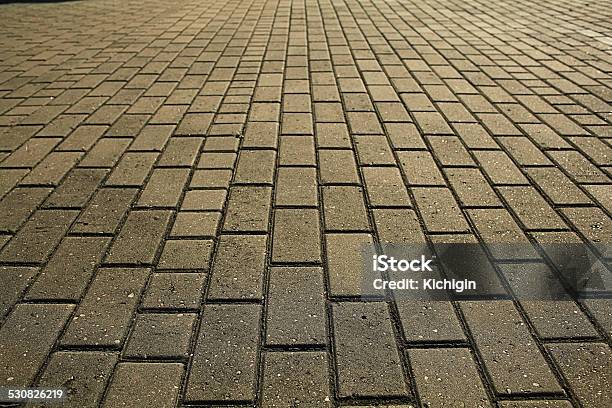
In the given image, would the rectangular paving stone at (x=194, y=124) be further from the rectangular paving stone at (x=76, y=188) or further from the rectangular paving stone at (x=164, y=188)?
the rectangular paving stone at (x=76, y=188)

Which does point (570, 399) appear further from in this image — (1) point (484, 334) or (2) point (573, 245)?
Answer: (2) point (573, 245)

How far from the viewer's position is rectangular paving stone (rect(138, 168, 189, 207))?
2967 mm

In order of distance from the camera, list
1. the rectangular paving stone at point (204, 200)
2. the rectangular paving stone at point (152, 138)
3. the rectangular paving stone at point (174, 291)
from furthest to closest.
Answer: the rectangular paving stone at point (152, 138) → the rectangular paving stone at point (204, 200) → the rectangular paving stone at point (174, 291)

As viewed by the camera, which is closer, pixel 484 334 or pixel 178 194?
pixel 484 334

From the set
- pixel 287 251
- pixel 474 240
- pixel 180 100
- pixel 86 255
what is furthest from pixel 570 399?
pixel 180 100

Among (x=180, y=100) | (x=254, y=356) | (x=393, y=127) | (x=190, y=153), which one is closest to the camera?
(x=254, y=356)

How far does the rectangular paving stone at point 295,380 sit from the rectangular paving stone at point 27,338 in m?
0.85

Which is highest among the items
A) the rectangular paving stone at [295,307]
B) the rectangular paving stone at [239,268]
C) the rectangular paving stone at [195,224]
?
the rectangular paving stone at [195,224]

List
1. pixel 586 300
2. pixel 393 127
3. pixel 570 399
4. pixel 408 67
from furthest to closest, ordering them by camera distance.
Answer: pixel 408 67 < pixel 393 127 < pixel 586 300 < pixel 570 399

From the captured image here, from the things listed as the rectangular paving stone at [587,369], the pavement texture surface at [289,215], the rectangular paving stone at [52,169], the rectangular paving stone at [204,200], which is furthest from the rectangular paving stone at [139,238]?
the rectangular paving stone at [587,369]

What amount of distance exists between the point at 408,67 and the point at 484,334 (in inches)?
155

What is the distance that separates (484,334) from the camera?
204 cm

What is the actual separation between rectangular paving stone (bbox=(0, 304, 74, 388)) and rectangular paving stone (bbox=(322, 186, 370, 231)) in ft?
4.37

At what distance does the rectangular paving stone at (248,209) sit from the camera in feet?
8.99
